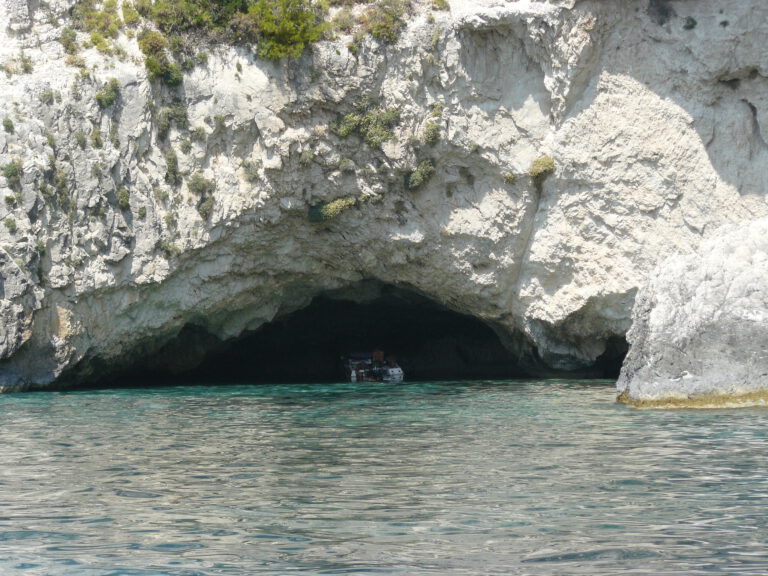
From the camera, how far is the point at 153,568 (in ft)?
32.6

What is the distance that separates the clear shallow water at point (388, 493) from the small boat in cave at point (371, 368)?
1437 cm

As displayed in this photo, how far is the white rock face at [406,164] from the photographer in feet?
99.3

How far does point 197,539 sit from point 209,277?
22655 mm

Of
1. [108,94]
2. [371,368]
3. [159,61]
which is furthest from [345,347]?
[108,94]

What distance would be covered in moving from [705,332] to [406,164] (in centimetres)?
1160

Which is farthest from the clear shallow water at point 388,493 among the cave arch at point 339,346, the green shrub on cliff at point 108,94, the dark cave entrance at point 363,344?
the dark cave entrance at point 363,344

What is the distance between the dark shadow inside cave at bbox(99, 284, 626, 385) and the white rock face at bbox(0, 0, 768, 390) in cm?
438

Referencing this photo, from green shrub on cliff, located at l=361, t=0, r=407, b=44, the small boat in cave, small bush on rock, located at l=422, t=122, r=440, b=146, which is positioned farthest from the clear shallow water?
the small boat in cave

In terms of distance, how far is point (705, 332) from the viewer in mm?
24969

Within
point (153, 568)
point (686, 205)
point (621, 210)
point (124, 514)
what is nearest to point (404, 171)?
point (621, 210)

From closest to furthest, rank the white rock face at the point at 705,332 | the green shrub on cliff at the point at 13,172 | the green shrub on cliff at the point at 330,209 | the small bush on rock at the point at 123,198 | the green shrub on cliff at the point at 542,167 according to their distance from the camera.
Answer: the white rock face at the point at 705,332 → the green shrub on cliff at the point at 13,172 → the green shrub on cliff at the point at 542,167 → the small bush on rock at the point at 123,198 → the green shrub on cliff at the point at 330,209

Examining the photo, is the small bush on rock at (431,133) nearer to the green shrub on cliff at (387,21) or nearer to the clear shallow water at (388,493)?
the green shrub on cliff at (387,21)

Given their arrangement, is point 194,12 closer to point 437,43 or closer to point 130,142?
point 130,142

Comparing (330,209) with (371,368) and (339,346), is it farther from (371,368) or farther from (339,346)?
(339,346)
